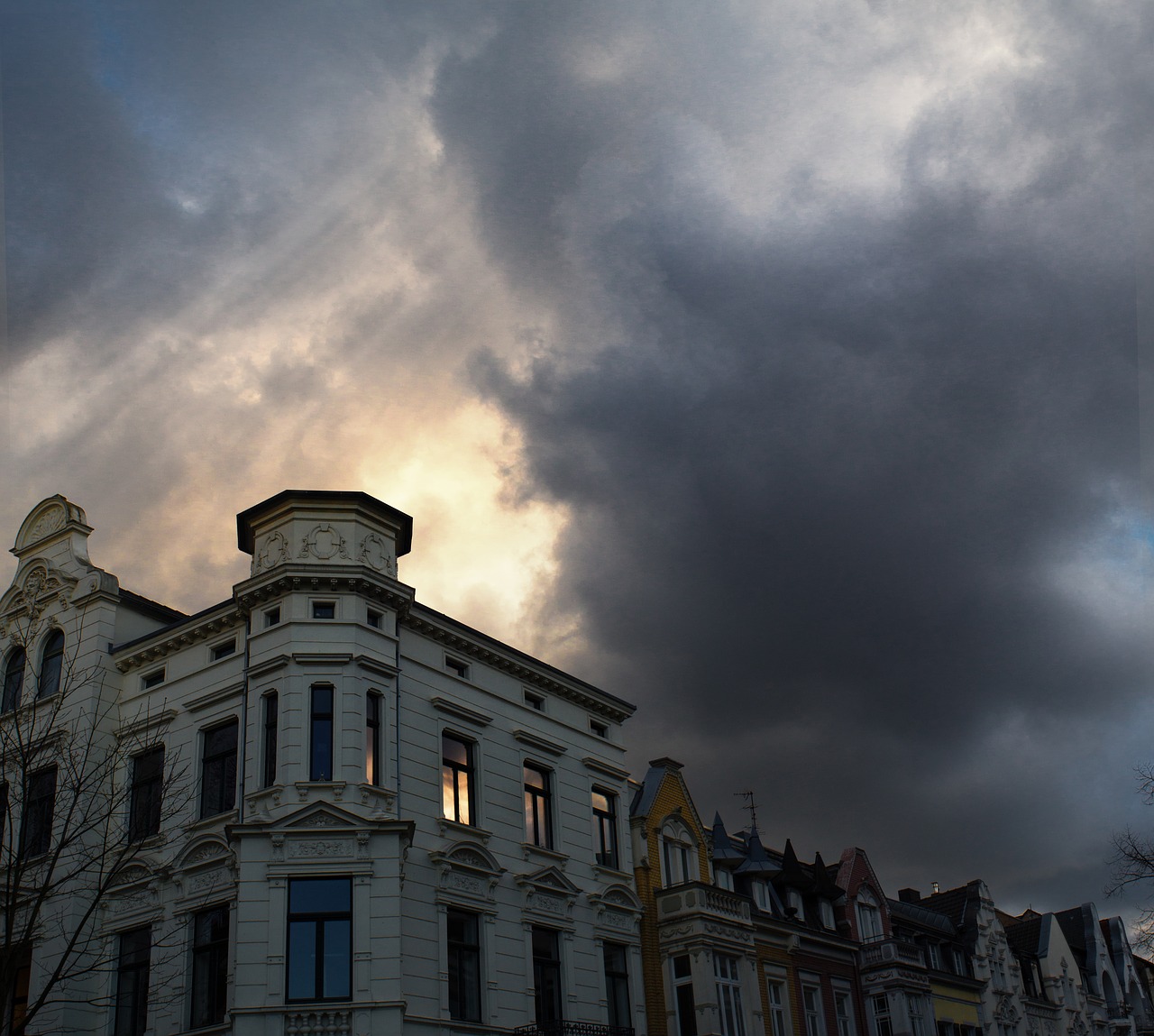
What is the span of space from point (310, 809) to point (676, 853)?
53.8ft

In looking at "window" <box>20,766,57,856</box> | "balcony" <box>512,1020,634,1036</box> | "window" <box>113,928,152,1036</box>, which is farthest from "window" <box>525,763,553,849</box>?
"window" <box>20,766,57,856</box>

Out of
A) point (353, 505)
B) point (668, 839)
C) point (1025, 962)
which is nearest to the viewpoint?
point (353, 505)

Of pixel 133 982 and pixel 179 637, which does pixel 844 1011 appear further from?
pixel 179 637

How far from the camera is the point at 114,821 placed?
1284 inches

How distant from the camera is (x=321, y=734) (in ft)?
97.5

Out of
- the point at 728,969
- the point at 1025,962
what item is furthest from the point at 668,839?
the point at 1025,962

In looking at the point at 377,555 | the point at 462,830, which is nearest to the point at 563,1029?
the point at 462,830

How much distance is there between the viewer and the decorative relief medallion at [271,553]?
31975mm

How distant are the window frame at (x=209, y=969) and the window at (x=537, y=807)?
9101 millimetres

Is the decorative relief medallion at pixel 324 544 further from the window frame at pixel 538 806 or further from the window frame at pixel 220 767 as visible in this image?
the window frame at pixel 538 806

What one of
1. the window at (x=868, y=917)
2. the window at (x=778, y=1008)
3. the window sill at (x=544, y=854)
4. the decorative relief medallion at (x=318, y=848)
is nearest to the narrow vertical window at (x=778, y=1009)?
the window at (x=778, y=1008)

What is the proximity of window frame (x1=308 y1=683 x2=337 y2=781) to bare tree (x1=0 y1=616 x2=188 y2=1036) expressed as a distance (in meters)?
3.33

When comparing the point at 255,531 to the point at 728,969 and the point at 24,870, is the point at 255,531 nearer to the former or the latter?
the point at 24,870

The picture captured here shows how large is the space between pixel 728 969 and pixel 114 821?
1931cm
